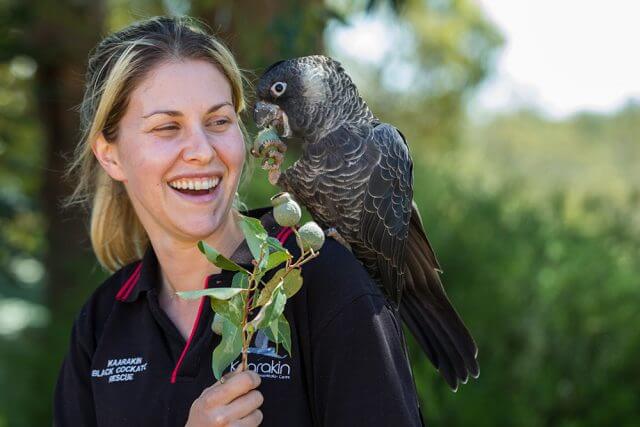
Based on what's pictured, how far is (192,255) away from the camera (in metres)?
2.15

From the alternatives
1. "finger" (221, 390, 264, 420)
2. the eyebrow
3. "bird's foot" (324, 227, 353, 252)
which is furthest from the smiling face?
"finger" (221, 390, 264, 420)

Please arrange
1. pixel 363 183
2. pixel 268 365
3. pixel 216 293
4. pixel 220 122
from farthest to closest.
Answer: pixel 363 183 < pixel 220 122 < pixel 268 365 < pixel 216 293

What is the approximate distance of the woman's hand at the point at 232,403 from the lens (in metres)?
1.65

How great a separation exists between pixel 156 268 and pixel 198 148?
57cm

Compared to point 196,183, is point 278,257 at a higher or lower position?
lower

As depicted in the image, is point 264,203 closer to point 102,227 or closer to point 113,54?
point 102,227

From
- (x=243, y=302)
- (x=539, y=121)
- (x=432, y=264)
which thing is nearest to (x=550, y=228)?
(x=432, y=264)

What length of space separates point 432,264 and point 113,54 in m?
1.09

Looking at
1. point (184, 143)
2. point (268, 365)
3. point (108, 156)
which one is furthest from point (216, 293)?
point (108, 156)

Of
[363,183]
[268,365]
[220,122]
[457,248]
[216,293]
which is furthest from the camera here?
[457,248]

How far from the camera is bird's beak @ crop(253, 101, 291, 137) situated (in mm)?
2260

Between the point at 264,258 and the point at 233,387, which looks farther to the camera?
the point at 233,387

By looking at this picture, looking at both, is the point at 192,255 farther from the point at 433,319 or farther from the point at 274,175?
the point at 433,319

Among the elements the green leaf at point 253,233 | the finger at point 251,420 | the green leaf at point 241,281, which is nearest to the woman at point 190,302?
the finger at point 251,420
